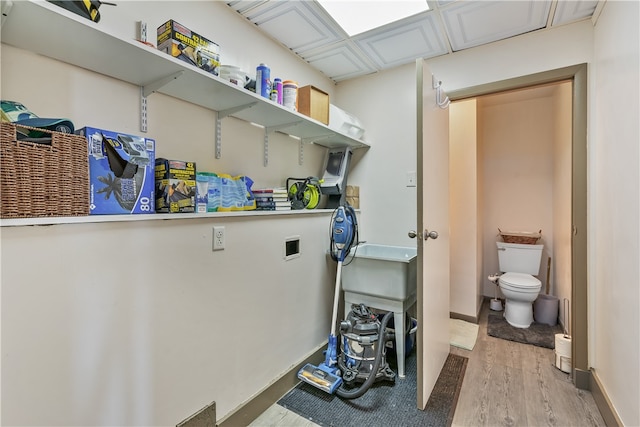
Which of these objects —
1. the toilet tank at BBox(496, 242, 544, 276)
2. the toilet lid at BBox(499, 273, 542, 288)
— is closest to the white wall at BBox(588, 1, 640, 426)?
the toilet lid at BBox(499, 273, 542, 288)

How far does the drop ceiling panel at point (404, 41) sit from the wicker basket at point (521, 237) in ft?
7.36

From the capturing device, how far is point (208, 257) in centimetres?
146

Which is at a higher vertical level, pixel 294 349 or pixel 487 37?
pixel 487 37

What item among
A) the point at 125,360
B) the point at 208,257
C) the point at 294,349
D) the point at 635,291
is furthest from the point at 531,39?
the point at 125,360

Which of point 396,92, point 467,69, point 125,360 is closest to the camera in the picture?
point 125,360

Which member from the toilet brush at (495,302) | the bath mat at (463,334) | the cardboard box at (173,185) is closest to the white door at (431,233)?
the bath mat at (463,334)

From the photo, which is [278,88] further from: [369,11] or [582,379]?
[582,379]

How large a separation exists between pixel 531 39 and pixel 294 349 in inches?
104

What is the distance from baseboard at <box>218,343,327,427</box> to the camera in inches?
61.8

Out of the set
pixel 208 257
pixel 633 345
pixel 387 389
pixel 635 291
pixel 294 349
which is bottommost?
pixel 387 389

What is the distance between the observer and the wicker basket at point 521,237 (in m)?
3.28

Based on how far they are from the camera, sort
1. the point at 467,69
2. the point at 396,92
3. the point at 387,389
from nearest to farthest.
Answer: the point at 387,389 → the point at 467,69 → the point at 396,92

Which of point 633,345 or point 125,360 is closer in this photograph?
point 125,360

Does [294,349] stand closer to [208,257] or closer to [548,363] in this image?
[208,257]
